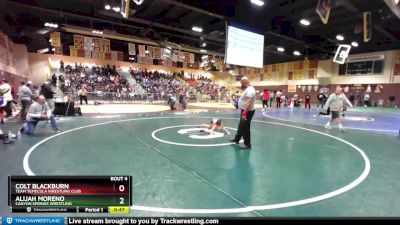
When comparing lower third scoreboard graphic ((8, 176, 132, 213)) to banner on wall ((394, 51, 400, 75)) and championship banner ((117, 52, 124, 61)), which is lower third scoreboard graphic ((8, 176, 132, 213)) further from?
championship banner ((117, 52, 124, 61))

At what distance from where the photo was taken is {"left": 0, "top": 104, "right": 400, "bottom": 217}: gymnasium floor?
3031 millimetres

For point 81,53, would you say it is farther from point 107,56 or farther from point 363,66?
point 363,66

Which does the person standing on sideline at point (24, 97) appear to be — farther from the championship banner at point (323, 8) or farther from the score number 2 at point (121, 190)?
the championship banner at point (323, 8)

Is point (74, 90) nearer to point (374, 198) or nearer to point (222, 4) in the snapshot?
point (222, 4)

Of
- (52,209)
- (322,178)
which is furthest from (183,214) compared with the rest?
(322,178)

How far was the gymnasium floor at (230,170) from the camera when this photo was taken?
303 cm

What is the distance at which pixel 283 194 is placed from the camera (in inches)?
134

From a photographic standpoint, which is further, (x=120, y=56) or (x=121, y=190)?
(x=120, y=56)

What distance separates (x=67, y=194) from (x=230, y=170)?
295cm

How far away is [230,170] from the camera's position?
4.42 m

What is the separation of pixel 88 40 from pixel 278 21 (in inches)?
707

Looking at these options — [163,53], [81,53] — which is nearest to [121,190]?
[163,53]

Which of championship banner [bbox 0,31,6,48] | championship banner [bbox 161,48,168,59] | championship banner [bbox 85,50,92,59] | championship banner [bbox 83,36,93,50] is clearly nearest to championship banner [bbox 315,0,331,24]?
championship banner [bbox 161,48,168,59]

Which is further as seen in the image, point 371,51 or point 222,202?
point 371,51
